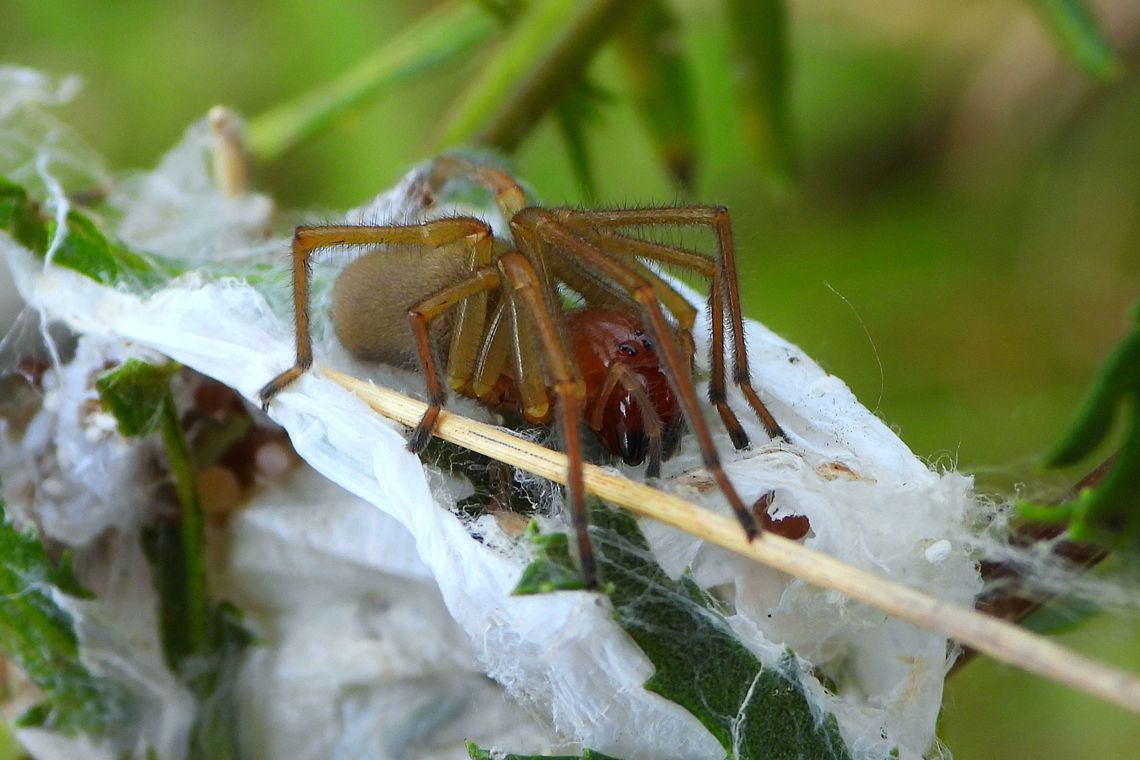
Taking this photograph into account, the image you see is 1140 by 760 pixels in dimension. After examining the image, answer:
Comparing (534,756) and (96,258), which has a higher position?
(96,258)

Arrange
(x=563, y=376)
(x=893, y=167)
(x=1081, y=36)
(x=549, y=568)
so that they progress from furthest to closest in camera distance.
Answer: (x=893, y=167)
(x=1081, y=36)
(x=563, y=376)
(x=549, y=568)

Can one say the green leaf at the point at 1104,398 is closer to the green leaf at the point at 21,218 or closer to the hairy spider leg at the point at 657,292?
the hairy spider leg at the point at 657,292

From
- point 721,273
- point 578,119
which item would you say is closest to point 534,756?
point 721,273

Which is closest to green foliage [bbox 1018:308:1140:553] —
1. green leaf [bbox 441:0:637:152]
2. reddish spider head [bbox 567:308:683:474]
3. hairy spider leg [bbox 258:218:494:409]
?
reddish spider head [bbox 567:308:683:474]

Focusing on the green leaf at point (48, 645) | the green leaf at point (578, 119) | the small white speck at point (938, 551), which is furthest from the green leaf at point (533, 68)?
the small white speck at point (938, 551)

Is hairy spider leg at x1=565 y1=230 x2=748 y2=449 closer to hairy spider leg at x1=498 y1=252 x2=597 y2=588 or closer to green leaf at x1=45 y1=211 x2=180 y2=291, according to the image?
hairy spider leg at x1=498 y1=252 x2=597 y2=588

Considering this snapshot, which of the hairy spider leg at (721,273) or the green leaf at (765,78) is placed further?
the green leaf at (765,78)

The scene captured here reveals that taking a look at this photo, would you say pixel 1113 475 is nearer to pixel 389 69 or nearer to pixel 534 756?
pixel 534 756

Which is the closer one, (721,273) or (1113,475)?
(1113,475)
